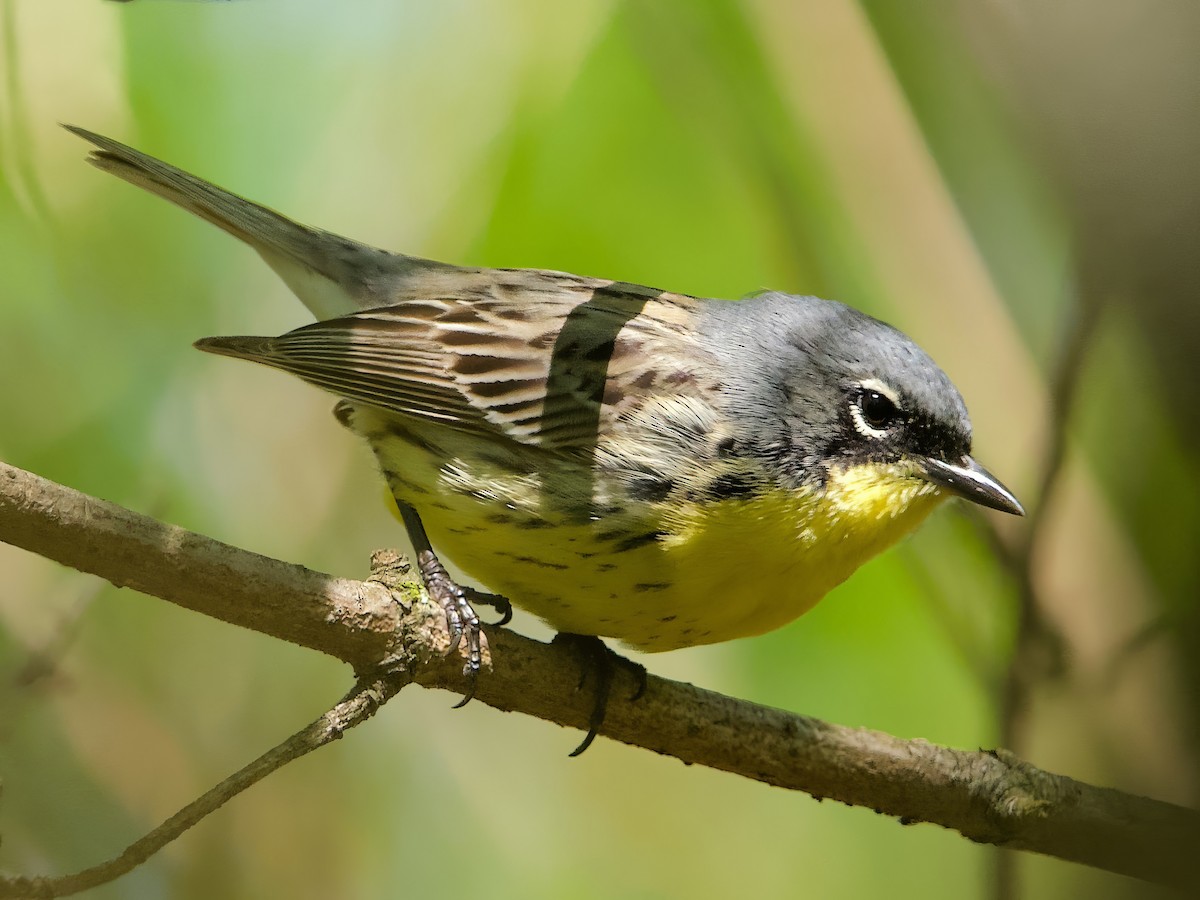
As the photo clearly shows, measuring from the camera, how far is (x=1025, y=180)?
5.50 metres

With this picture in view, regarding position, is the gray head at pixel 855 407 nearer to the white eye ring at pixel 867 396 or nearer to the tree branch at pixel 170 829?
the white eye ring at pixel 867 396

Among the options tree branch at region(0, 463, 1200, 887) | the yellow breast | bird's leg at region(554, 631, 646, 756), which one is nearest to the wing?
the yellow breast

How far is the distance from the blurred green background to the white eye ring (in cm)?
70

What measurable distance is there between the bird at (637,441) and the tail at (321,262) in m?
0.16

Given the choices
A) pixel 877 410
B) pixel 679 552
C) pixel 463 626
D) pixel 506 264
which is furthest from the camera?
pixel 506 264

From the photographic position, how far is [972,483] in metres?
3.83

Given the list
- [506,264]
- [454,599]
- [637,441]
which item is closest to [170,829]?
[454,599]

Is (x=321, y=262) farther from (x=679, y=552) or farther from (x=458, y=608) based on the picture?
(x=679, y=552)

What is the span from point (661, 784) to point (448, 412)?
3.12 metres

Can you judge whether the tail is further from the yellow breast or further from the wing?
the yellow breast

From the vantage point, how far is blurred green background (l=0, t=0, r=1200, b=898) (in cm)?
494

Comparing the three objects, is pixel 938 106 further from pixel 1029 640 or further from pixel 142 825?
pixel 142 825

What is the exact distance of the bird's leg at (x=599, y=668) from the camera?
3.78 meters

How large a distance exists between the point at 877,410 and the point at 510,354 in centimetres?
136
